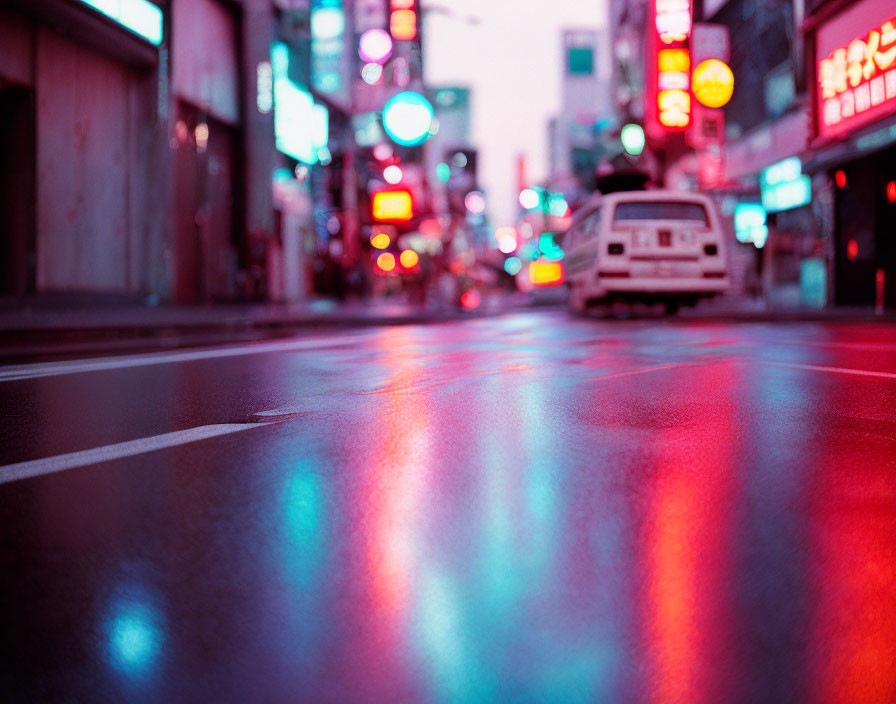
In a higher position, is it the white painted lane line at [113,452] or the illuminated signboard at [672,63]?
the illuminated signboard at [672,63]

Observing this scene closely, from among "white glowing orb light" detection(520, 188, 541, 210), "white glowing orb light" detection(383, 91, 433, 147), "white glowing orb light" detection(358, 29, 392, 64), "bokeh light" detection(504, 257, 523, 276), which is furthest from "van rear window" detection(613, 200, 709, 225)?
"bokeh light" detection(504, 257, 523, 276)

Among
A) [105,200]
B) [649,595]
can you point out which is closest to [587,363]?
[649,595]

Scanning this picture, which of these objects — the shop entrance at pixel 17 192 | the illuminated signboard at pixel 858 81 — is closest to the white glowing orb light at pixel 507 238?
the illuminated signboard at pixel 858 81

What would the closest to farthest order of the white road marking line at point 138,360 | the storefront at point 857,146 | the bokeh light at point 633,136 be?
the white road marking line at point 138,360 < the storefront at point 857,146 < the bokeh light at point 633,136

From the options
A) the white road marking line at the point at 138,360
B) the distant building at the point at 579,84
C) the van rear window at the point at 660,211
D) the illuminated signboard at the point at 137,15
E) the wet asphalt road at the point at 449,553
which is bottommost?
the wet asphalt road at the point at 449,553

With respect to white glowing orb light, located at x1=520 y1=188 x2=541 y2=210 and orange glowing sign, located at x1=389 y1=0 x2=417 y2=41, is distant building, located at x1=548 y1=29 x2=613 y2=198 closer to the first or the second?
white glowing orb light, located at x1=520 y1=188 x2=541 y2=210

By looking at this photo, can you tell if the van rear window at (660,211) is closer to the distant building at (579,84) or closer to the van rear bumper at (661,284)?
the van rear bumper at (661,284)

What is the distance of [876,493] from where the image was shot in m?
2.25

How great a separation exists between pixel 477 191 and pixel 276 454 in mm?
78969

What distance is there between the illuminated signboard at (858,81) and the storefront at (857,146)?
18mm

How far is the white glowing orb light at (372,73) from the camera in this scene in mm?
21297

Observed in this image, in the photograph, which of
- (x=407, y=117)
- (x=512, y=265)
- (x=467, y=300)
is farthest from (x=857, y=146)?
(x=512, y=265)

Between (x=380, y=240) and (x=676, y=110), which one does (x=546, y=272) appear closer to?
(x=380, y=240)

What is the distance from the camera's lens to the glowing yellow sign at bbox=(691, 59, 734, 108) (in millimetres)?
21797
